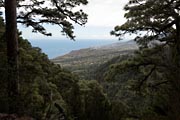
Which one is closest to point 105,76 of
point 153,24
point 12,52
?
point 153,24

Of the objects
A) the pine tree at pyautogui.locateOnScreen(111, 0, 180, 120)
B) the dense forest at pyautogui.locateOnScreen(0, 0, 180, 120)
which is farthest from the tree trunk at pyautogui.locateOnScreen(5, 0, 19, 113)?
the pine tree at pyautogui.locateOnScreen(111, 0, 180, 120)

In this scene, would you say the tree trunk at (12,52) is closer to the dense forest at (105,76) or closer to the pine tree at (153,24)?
the dense forest at (105,76)

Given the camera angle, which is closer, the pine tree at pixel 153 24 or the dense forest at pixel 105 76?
the dense forest at pixel 105 76

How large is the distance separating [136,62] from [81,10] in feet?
23.5

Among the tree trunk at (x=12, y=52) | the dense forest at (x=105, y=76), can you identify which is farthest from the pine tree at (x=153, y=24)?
→ the tree trunk at (x=12, y=52)

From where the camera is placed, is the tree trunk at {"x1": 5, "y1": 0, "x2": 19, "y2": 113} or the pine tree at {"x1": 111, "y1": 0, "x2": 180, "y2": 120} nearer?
the tree trunk at {"x1": 5, "y1": 0, "x2": 19, "y2": 113}

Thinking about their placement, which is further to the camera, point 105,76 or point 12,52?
point 105,76

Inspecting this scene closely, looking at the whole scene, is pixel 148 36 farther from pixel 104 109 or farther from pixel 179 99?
pixel 179 99

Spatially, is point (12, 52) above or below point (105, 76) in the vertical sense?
above

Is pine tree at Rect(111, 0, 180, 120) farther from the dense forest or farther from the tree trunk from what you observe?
the tree trunk

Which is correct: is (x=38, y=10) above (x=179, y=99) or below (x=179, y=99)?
above

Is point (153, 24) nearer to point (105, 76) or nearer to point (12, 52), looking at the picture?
point (105, 76)

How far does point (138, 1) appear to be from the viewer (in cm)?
1780

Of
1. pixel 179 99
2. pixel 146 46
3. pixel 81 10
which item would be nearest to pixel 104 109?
pixel 81 10
